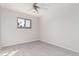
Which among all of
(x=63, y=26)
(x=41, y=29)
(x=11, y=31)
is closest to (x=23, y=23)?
(x=11, y=31)

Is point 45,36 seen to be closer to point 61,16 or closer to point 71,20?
point 61,16

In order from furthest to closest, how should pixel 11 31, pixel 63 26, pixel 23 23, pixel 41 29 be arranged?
pixel 41 29 < pixel 23 23 < pixel 11 31 < pixel 63 26

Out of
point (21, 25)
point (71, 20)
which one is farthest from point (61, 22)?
point (21, 25)

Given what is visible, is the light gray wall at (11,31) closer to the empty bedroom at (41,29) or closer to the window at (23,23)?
the empty bedroom at (41,29)

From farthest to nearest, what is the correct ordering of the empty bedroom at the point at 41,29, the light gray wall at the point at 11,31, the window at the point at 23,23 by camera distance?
the window at the point at 23,23, the light gray wall at the point at 11,31, the empty bedroom at the point at 41,29

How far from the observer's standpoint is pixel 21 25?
4.72 metres

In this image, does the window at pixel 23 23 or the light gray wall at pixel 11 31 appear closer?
the light gray wall at pixel 11 31

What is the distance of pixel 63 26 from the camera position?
159 inches

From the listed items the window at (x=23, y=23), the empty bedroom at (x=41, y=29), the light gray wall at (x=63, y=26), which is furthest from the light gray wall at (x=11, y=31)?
the light gray wall at (x=63, y=26)

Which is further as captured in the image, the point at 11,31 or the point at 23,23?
the point at 23,23

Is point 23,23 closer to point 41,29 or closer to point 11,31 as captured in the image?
point 11,31

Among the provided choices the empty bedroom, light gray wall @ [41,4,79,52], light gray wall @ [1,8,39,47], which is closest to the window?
the empty bedroom

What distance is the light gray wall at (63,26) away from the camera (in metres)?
3.46

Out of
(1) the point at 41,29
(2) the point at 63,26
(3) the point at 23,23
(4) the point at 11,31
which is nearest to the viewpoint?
(2) the point at 63,26
